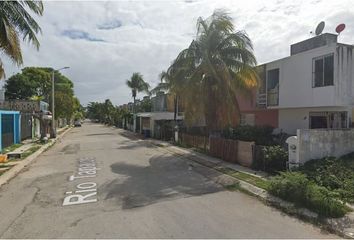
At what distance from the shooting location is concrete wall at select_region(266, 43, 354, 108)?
54.1ft

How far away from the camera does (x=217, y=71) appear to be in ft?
59.5

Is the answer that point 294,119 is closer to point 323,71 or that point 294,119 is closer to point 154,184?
point 323,71

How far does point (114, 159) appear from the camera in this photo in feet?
61.0

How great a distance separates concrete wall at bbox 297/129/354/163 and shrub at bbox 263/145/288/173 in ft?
2.84

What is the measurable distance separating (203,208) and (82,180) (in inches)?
225

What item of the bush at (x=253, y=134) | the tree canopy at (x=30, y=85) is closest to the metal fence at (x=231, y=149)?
the bush at (x=253, y=134)

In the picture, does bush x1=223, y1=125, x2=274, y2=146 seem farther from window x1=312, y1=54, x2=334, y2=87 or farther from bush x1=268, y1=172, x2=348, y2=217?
bush x1=268, y1=172, x2=348, y2=217

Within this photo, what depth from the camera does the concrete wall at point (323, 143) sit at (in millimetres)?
12766

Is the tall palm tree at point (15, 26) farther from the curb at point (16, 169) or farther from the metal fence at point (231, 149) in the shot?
the metal fence at point (231, 149)

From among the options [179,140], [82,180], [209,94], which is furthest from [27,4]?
[179,140]

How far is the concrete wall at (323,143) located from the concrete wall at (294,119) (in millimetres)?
4849

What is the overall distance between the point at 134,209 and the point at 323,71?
12779 mm

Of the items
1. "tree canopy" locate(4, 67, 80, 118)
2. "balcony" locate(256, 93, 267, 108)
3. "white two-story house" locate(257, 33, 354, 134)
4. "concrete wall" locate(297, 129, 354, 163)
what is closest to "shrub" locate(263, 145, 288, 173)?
"concrete wall" locate(297, 129, 354, 163)

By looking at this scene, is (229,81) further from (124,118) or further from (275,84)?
(124,118)
